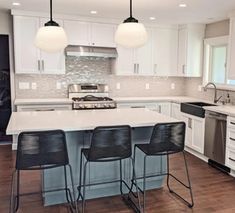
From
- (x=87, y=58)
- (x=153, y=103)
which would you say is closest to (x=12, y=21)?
(x=87, y=58)

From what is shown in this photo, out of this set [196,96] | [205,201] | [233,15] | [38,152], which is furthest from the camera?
[196,96]

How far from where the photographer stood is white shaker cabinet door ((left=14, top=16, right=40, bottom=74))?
484cm

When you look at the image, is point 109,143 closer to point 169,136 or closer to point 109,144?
point 109,144

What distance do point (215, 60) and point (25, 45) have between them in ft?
12.2

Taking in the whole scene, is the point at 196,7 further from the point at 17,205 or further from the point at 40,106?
the point at 17,205

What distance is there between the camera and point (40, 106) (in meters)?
4.88

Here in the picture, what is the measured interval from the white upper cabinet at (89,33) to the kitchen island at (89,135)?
2.16 meters

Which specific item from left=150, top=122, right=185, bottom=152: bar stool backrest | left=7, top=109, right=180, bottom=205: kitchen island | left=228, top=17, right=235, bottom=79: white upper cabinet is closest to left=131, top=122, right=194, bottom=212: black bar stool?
left=150, top=122, right=185, bottom=152: bar stool backrest

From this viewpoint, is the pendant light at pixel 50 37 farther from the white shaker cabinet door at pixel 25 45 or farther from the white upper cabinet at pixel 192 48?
the white upper cabinet at pixel 192 48

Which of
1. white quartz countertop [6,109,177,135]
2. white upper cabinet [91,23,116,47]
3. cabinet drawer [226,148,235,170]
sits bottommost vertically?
cabinet drawer [226,148,235,170]

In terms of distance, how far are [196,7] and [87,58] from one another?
7.71 feet

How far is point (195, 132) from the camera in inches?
190

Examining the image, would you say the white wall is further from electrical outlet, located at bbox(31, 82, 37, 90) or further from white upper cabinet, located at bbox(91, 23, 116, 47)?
white upper cabinet, located at bbox(91, 23, 116, 47)

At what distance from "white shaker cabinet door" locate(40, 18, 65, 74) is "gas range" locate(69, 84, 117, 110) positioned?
19.5 inches
